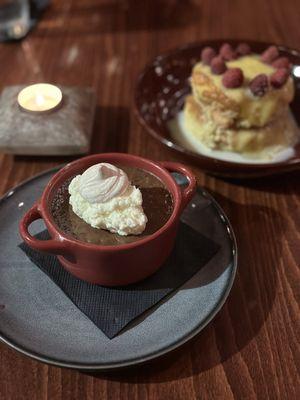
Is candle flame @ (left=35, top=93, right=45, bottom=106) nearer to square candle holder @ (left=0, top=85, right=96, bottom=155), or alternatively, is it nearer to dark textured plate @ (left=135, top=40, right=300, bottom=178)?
square candle holder @ (left=0, top=85, right=96, bottom=155)

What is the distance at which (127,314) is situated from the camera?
2.22 feet

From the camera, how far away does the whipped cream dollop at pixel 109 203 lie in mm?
668

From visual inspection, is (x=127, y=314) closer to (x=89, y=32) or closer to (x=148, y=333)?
(x=148, y=333)

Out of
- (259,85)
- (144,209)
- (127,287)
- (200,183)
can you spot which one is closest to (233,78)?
(259,85)

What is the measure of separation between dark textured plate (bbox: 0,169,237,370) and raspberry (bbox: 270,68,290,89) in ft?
1.08

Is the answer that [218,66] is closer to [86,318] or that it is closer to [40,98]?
[40,98]

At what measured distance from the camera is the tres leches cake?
928mm

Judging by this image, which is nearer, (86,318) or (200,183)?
(86,318)

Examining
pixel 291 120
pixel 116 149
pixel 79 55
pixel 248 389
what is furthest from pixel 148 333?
pixel 79 55

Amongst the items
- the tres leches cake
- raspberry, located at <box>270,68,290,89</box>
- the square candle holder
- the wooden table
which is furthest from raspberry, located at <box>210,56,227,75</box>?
the square candle holder

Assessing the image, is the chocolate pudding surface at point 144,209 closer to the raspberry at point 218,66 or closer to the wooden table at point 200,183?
the wooden table at point 200,183

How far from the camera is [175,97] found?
44.9 inches

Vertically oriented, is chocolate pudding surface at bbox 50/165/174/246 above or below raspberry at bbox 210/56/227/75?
below

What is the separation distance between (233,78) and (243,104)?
0.19 ft
